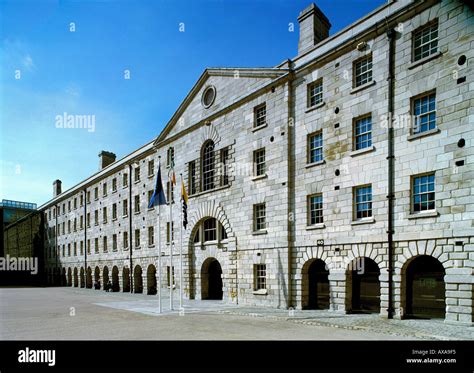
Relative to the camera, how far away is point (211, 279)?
27.9 m

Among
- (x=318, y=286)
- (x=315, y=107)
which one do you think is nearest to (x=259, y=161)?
(x=315, y=107)

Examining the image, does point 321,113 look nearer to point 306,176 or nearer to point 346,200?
point 306,176

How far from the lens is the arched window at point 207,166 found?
90.6 feet

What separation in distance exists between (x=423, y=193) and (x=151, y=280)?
26609mm

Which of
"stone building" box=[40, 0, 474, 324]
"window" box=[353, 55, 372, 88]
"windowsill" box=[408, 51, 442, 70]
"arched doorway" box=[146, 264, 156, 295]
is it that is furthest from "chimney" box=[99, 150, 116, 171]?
"windowsill" box=[408, 51, 442, 70]

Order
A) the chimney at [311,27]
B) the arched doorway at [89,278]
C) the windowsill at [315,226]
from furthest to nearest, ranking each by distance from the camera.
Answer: the arched doorway at [89,278] < the chimney at [311,27] < the windowsill at [315,226]

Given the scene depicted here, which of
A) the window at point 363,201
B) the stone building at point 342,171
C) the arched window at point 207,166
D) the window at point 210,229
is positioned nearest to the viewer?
the stone building at point 342,171

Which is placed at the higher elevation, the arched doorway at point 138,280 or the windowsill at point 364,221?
the windowsill at point 364,221

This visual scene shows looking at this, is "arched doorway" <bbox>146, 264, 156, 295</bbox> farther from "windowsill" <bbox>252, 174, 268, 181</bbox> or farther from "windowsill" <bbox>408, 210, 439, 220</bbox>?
"windowsill" <bbox>408, 210, 439, 220</bbox>

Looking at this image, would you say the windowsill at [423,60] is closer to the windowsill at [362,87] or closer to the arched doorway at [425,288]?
the windowsill at [362,87]

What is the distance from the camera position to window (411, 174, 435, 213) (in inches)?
611

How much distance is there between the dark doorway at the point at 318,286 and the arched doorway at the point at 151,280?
60.6 feet

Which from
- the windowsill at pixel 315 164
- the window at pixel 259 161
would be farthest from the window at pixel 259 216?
the windowsill at pixel 315 164
